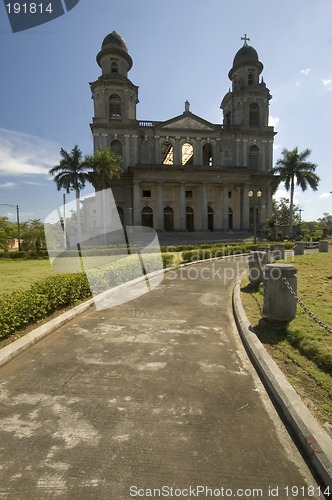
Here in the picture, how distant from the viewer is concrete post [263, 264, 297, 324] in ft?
18.7

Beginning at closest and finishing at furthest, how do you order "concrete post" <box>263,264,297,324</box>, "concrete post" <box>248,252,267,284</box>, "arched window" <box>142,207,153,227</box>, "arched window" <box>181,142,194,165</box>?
"concrete post" <box>263,264,297,324</box>
"concrete post" <box>248,252,267,284</box>
"arched window" <box>142,207,153,227</box>
"arched window" <box>181,142,194,165</box>

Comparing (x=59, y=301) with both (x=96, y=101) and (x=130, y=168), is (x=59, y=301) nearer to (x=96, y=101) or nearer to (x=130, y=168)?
(x=130, y=168)

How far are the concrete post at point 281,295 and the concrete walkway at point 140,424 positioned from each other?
1059mm

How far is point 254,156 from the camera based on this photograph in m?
45.8

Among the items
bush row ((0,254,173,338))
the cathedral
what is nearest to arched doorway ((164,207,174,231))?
the cathedral

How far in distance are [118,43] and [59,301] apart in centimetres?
4736

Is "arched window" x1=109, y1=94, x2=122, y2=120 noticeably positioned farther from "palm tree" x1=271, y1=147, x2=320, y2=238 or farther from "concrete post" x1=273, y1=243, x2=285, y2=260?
"concrete post" x1=273, y1=243, x2=285, y2=260

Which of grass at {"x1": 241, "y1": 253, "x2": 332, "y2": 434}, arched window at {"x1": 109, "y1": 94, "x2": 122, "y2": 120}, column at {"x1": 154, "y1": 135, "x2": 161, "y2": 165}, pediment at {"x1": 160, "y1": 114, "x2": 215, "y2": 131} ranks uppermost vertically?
arched window at {"x1": 109, "y1": 94, "x2": 122, "y2": 120}

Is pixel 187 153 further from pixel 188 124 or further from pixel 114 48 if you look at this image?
pixel 114 48

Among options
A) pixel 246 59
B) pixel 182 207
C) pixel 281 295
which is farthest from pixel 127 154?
pixel 281 295

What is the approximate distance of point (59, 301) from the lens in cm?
739

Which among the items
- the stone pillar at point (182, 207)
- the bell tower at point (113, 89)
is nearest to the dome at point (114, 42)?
the bell tower at point (113, 89)

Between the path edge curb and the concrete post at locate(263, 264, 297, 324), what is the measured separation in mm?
1076

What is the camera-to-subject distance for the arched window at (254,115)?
45781mm
